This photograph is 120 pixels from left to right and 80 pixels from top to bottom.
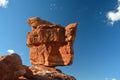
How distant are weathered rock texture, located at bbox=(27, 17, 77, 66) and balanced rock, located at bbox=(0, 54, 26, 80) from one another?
2371cm

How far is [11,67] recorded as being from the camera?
3281 centimetres

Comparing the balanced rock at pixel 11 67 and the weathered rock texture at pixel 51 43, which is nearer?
the balanced rock at pixel 11 67

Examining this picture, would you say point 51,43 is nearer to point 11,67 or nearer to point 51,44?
point 51,44

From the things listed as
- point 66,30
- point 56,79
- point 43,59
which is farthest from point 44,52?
point 56,79

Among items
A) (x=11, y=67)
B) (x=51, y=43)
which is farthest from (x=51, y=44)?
(x=11, y=67)

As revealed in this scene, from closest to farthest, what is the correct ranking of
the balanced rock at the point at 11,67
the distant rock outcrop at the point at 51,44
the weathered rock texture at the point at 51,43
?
1. the balanced rock at the point at 11,67
2. the distant rock outcrop at the point at 51,44
3. the weathered rock texture at the point at 51,43

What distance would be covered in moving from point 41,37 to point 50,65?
20.7 ft

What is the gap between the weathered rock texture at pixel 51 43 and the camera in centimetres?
5825

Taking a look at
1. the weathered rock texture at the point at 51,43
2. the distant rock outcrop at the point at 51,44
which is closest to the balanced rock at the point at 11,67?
the distant rock outcrop at the point at 51,44

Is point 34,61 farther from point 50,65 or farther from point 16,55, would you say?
point 16,55

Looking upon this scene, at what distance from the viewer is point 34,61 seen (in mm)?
58781

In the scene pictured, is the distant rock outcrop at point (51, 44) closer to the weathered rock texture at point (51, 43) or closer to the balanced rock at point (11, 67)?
the weathered rock texture at point (51, 43)

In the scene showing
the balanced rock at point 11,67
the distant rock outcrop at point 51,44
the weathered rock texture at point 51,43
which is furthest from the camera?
the weathered rock texture at point 51,43

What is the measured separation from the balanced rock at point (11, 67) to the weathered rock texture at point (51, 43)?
23.7 meters
